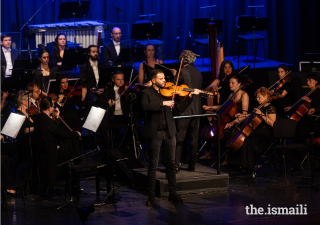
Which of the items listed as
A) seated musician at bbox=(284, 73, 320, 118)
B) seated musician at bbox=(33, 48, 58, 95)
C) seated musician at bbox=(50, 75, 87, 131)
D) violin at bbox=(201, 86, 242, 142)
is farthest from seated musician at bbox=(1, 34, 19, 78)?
seated musician at bbox=(284, 73, 320, 118)

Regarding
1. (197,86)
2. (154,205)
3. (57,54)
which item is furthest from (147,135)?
(57,54)

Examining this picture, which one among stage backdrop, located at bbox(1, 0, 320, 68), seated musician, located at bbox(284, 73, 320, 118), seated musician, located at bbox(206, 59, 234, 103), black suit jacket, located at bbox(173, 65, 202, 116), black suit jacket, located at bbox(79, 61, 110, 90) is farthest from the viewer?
stage backdrop, located at bbox(1, 0, 320, 68)

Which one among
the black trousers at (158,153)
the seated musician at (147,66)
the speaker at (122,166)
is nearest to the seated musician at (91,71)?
the seated musician at (147,66)

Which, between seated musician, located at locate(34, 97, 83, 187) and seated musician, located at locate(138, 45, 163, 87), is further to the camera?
seated musician, located at locate(138, 45, 163, 87)

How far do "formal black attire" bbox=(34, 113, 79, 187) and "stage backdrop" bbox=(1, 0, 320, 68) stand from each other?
290 inches

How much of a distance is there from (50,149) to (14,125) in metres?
0.62

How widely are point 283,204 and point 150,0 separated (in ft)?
29.3

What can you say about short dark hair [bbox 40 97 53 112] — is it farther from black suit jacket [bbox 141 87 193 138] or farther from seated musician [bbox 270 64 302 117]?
seated musician [bbox 270 64 302 117]

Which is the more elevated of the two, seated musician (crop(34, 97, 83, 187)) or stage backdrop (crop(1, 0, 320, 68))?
stage backdrop (crop(1, 0, 320, 68))

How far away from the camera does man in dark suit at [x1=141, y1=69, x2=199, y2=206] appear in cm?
533

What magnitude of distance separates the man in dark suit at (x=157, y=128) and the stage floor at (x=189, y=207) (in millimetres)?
322

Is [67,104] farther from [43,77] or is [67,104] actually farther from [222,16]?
[222,16]

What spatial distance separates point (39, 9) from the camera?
1200 cm

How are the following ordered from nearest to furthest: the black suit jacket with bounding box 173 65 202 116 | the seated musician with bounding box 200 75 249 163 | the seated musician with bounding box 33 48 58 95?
the black suit jacket with bounding box 173 65 202 116, the seated musician with bounding box 200 75 249 163, the seated musician with bounding box 33 48 58 95
